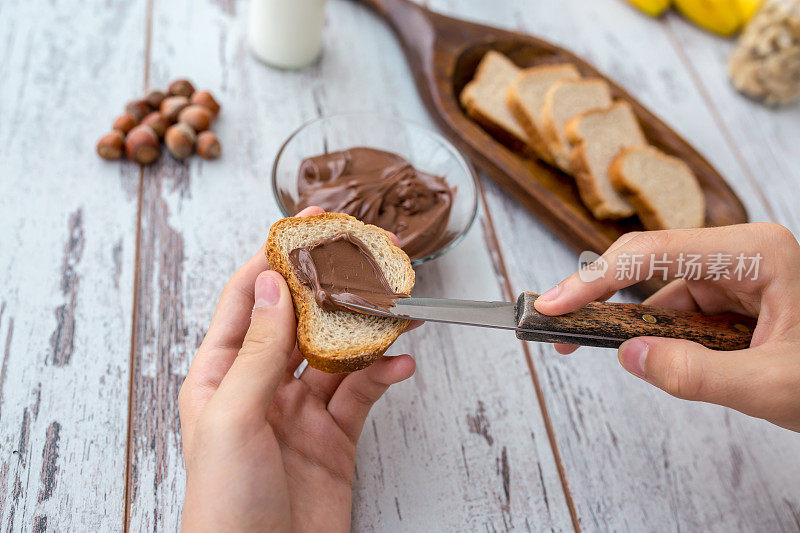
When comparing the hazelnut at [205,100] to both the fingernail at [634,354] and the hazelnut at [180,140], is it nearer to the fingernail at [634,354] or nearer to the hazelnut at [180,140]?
the hazelnut at [180,140]

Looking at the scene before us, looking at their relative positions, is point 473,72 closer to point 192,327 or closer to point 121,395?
point 192,327

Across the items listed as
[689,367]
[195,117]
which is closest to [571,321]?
[689,367]

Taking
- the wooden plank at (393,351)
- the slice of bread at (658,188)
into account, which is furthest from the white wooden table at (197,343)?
the slice of bread at (658,188)

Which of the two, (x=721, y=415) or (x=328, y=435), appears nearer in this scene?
(x=328, y=435)

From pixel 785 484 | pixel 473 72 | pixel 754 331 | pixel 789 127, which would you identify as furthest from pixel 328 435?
pixel 789 127

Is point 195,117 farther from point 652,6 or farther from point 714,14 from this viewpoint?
point 714,14

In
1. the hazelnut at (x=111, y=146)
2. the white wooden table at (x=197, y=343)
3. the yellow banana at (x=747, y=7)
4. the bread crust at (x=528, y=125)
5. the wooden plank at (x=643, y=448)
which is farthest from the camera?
the yellow banana at (x=747, y=7)

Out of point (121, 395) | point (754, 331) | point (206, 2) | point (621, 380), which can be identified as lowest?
point (121, 395)
